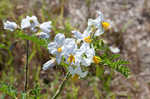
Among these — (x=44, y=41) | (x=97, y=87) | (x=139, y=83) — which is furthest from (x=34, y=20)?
(x=139, y=83)

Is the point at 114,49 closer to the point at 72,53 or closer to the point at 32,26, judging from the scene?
the point at 32,26

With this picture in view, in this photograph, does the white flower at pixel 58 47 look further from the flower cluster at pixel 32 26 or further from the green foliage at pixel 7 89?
the green foliage at pixel 7 89

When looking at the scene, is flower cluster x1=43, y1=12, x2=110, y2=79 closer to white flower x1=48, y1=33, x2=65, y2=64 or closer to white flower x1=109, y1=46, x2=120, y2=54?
white flower x1=48, y1=33, x2=65, y2=64

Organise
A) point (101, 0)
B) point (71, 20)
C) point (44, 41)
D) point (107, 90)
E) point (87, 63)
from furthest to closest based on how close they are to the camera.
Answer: point (101, 0)
point (71, 20)
point (107, 90)
point (44, 41)
point (87, 63)

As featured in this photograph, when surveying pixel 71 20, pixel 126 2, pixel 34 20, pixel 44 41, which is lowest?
pixel 44 41

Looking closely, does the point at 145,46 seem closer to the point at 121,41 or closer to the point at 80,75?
the point at 121,41

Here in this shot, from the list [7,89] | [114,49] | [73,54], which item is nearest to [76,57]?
[73,54]

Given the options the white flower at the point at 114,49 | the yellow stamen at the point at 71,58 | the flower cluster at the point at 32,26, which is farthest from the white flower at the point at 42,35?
the white flower at the point at 114,49
